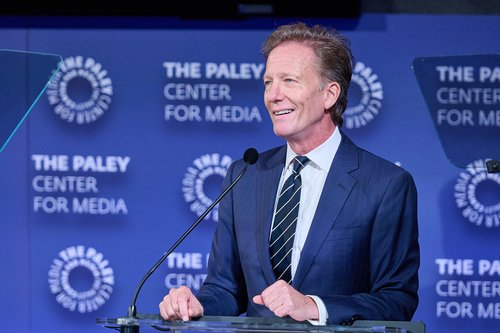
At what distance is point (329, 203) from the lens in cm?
276

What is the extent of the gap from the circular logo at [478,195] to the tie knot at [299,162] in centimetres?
145

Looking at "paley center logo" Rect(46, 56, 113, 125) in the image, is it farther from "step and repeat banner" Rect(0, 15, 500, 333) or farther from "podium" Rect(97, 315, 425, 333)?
"podium" Rect(97, 315, 425, 333)

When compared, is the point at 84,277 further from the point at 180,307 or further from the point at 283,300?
the point at 283,300

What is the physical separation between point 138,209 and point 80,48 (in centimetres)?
76

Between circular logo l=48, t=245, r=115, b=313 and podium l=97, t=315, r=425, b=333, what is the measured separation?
204 centimetres

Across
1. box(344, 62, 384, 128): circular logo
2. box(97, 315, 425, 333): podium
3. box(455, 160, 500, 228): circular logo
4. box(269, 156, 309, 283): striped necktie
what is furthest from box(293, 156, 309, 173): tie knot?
box(455, 160, 500, 228): circular logo

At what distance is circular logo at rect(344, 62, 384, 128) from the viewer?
4160mm

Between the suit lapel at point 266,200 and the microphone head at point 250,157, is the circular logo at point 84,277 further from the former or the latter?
the microphone head at point 250,157

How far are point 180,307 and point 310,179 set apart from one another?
65 centimetres

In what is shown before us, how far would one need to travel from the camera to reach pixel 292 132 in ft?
9.30

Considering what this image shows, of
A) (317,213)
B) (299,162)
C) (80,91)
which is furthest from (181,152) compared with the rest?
(317,213)

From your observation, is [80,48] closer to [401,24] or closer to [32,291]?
[32,291]

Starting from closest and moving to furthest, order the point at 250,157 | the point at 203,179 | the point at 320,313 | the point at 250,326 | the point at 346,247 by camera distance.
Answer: the point at 250,326 < the point at 320,313 < the point at 250,157 < the point at 346,247 < the point at 203,179

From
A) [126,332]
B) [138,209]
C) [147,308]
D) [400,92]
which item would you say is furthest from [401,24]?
[126,332]
